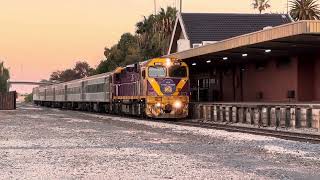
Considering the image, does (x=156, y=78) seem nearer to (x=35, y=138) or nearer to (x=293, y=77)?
(x=293, y=77)

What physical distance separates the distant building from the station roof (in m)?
20.2

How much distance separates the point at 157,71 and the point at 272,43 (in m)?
7.62

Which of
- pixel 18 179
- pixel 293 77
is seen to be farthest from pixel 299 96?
pixel 18 179

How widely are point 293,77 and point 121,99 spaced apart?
11.7m

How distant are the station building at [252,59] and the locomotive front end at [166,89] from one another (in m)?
2.21

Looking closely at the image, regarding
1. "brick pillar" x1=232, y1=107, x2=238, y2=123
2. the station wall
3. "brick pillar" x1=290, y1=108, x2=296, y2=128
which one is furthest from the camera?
the station wall

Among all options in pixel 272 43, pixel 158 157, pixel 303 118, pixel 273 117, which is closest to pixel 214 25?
pixel 272 43

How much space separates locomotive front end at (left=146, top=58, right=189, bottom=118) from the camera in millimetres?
32656

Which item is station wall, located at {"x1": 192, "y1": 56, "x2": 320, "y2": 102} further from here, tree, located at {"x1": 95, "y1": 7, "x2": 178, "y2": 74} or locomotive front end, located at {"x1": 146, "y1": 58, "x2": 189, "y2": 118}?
tree, located at {"x1": 95, "y1": 7, "x2": 178, "y2": 74}

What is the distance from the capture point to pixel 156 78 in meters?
33.2

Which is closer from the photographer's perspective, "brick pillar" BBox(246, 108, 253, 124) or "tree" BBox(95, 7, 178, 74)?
"brick pillar" BBox(246, 108, 253, 124)

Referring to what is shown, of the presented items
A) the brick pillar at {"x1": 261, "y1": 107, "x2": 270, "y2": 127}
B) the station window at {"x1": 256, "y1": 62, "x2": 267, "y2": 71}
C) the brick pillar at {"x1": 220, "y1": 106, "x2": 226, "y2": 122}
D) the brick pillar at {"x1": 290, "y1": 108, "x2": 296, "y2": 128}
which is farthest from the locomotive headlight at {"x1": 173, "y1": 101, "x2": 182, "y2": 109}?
the station window at {"x1": 256, "y1": 62, "x2": 267, "y2": 71}

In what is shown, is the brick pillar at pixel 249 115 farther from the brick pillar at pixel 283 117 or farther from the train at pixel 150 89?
the train at pixel 150 89

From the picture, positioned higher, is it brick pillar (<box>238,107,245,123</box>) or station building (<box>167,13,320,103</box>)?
station building (<box>167,13,320,103</box>)
